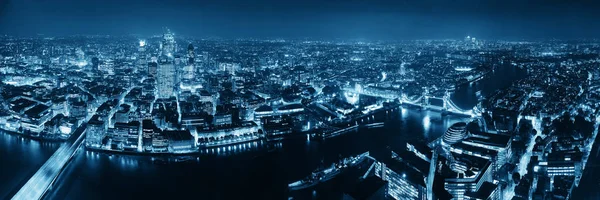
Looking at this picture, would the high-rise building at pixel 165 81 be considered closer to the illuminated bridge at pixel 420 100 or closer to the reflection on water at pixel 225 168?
the reflection on water at pixel 225 168

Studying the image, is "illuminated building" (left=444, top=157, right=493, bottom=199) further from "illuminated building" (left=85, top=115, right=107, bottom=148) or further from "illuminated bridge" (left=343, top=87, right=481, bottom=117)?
"illuminated building" (left=85, top=115, right=107, bottom=148)

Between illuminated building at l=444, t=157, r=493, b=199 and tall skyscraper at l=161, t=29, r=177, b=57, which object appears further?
tall skyscraper at l=161, t=29, r=177, b=57

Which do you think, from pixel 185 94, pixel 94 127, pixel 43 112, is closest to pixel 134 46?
pixel 185 94

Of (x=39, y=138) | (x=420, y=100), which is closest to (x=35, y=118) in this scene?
(x=39, y=138)

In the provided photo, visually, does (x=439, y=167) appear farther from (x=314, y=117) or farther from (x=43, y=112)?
(x=43, y=112)

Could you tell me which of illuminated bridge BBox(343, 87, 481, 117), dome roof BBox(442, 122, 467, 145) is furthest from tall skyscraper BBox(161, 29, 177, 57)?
dome roof BBox(442, 122, 467, 145)
